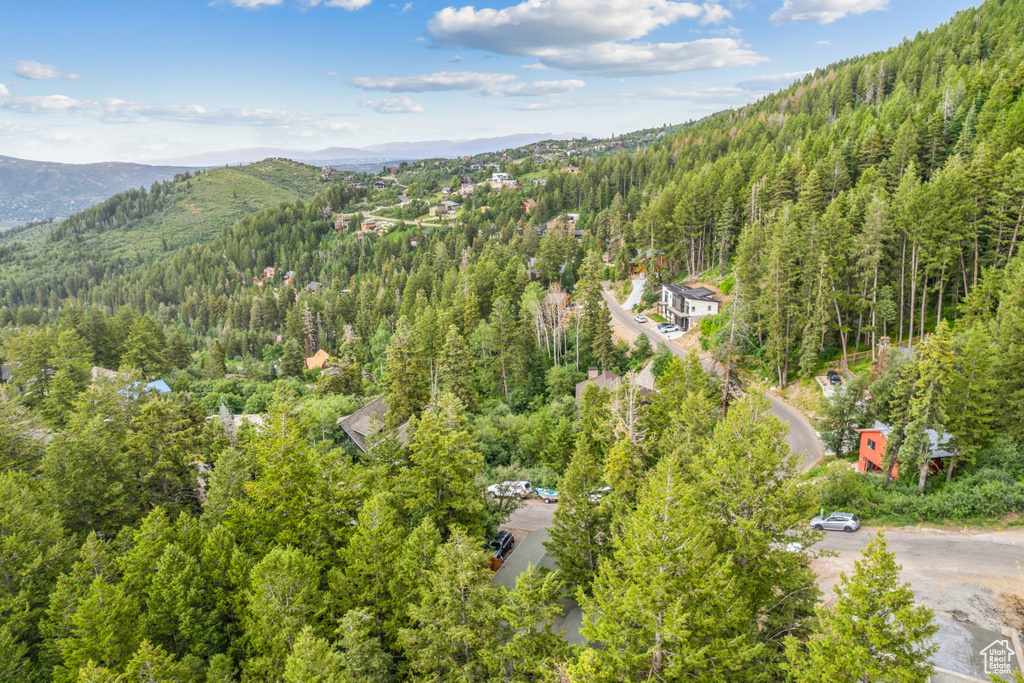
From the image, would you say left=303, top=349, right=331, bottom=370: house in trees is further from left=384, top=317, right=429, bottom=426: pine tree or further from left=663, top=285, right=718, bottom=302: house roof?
left=663, top=285, right=718, bottom=302: house roof

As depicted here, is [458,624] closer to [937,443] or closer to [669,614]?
[669,614]

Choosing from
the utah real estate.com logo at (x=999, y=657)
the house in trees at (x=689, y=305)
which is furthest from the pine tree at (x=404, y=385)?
the utah real estate.com logo at (x=999, y=657)

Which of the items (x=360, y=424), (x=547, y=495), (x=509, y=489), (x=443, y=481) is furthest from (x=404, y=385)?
(x=443, y=481)

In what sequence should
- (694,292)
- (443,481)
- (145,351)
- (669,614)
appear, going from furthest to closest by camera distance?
(145,351) < (694,292) < (443,481) < (669,614)

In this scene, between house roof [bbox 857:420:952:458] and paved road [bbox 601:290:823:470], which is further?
paved road [bbox 601:290:823:470]

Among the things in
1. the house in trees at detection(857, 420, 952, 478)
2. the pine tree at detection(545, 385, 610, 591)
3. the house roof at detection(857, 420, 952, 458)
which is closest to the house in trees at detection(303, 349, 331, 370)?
the pine tree at detection(545, 385, 610, 591)
